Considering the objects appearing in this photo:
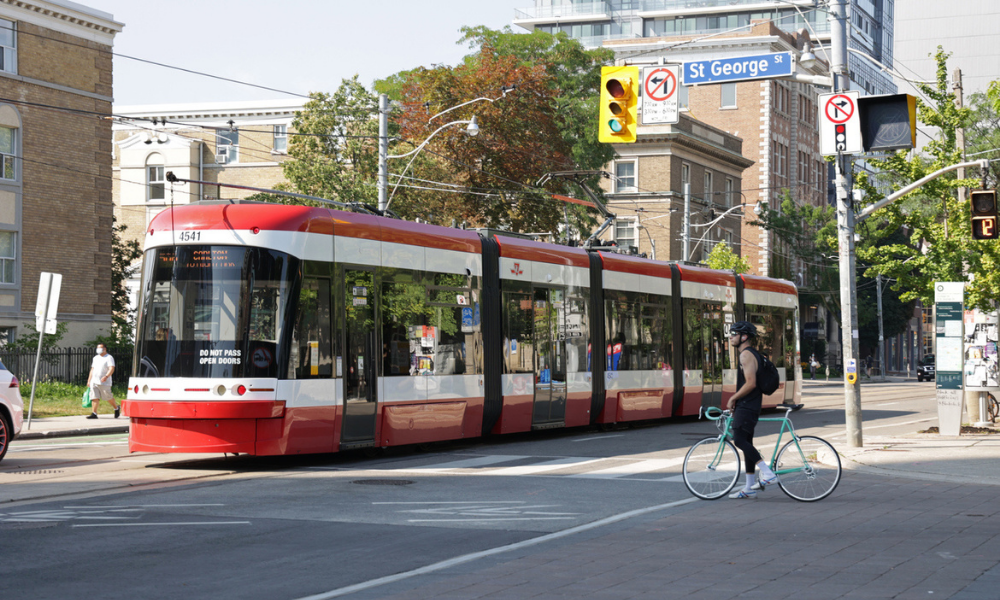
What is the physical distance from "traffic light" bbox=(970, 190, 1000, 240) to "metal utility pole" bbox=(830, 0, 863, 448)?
112 inches

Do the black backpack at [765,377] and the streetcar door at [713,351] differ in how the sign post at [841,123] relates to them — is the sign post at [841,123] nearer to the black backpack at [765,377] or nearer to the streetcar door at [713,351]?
the black backpack at [765,377]

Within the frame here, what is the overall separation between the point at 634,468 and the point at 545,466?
1188mm

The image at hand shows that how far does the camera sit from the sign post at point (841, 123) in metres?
18.0

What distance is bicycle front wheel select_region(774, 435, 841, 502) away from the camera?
1192 centimetres

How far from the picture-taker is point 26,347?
32344 millimetres

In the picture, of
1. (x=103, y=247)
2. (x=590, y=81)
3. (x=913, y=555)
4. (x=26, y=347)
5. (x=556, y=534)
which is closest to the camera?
(x=913, y=555)

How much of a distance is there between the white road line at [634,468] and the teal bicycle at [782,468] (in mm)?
2542

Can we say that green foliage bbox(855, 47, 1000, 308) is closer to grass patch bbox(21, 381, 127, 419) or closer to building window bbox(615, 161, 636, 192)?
grass patch bbox(21, 381, 127, 419)

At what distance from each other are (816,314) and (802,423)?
187ft

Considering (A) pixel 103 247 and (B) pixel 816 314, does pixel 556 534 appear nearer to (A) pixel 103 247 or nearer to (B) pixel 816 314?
(A) pixel 103 247

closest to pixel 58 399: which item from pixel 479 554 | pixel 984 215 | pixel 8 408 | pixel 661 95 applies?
pixel 8 408

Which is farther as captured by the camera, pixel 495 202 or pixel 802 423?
pixel 495 202

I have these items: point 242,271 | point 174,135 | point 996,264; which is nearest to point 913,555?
point 242,271

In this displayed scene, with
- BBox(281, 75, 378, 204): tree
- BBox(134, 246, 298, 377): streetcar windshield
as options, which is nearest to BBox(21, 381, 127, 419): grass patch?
BBox(281, 75, 378, 204): tree
